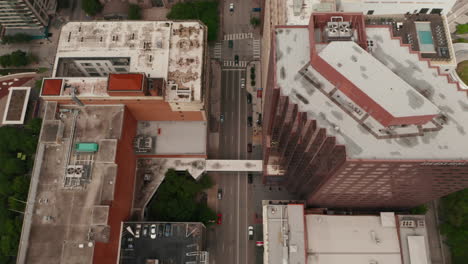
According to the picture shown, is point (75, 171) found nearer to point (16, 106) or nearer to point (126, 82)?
point (126, 82)

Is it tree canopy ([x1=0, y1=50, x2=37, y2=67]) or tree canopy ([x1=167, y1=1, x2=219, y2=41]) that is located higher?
tree canopy ([x1=167, y1=1, x2=219, y2=41])

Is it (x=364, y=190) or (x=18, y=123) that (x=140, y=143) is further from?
(x=364, y=190)

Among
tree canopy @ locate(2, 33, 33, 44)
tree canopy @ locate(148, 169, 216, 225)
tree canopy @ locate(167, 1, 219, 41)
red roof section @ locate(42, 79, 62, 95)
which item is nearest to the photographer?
red roof section @ locate(42, 79, 62, 95)

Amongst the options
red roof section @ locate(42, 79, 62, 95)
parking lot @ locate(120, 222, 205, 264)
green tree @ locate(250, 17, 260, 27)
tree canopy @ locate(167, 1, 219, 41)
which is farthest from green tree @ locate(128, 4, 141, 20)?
parking lot @ locate(120, 222, 205, 264)

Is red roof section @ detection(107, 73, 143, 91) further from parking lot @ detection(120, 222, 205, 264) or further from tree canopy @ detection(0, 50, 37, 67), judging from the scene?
tree canopy @ detection(0, 50, 37, 67)

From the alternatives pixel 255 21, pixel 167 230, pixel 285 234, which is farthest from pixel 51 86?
pixel 255 21

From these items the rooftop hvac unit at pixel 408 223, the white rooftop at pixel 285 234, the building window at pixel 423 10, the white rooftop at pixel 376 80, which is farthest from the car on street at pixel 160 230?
the building window at pixel 423 10
